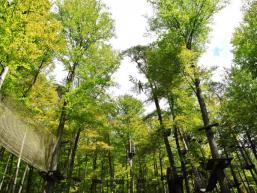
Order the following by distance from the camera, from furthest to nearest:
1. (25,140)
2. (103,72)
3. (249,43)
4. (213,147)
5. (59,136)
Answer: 1. (249,43)
2. (103,72)
3. (59,136)
4. (213,147)
5. (25,140)

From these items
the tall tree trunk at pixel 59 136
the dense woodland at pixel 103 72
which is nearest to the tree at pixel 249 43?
the dense woodland at pixel 103 72

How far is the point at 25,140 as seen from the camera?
23.7 ft

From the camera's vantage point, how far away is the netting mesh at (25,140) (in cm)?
614

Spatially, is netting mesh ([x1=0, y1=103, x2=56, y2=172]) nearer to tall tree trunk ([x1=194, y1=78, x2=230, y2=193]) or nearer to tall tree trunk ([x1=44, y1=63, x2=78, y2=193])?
tall tree trunk ([x1=44, y1=63, x2=78, y2=193])

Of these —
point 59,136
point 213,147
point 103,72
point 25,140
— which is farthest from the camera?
point 103,72

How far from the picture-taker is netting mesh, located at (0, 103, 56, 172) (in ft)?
20.1

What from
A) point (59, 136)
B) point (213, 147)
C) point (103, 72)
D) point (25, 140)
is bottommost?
point (25, 140)

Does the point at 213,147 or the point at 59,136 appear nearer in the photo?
the point at 213,147

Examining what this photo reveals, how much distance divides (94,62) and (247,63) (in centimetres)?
896

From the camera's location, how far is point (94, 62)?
38.8ft

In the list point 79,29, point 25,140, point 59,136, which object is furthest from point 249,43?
point 25,140

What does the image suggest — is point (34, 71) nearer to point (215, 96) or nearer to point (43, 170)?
point (43, 170)

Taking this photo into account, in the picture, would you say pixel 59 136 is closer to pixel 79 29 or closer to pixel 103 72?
pixel 103 72

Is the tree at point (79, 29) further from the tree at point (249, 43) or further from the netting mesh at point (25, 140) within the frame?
the tree at point (249, 43)
